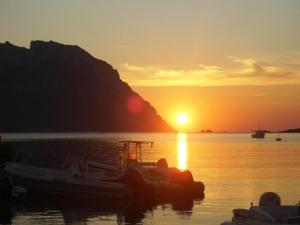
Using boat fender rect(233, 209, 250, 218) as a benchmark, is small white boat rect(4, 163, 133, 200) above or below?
above

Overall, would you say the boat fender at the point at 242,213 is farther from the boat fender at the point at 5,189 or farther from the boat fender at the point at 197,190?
the boat fender at the point at 5,189

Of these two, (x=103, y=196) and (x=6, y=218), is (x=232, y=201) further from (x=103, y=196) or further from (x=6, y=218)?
(x=6, y=218)

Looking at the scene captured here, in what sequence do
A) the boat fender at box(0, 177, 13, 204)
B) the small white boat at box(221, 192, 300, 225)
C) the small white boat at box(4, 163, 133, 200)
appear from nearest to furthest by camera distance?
the small white boat at box(221, 192, 300, 225) < the boat fender at box(0, 177, 13, 204) < the small white boat at box(4, 163, 133, 200)

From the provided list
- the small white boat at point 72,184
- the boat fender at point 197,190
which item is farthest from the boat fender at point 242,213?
the boat fender at point 197,190

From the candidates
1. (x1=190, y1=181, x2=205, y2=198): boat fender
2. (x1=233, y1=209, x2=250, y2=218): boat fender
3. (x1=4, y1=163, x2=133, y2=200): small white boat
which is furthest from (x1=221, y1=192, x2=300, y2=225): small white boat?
(x1=190, y1=181, x2=205, y2=198): boat fender

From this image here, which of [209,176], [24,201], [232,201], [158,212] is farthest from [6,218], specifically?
[209,176]

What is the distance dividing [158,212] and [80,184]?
6.51 metres

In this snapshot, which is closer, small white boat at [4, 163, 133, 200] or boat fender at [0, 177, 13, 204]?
boat fender at [0, 177, 13, 204]

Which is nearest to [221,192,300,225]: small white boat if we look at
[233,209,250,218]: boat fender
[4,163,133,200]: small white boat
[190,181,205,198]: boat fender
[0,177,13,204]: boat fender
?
[233,209,250,218]: boat fender

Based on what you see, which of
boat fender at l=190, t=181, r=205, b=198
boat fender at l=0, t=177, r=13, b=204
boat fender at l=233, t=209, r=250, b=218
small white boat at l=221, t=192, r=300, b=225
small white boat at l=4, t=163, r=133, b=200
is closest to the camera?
small white boat at l=221, t=192, r=300, b=225

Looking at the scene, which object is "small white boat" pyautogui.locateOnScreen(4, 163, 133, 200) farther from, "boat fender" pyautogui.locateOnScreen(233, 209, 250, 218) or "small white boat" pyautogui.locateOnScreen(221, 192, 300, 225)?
"small white boat" pyautogui.locateOnScreen(221, 192, 300, 225)

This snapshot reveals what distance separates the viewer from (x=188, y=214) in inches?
1374

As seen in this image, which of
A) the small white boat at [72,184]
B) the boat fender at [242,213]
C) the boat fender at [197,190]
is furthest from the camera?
Result: the boat fender at [197,190]

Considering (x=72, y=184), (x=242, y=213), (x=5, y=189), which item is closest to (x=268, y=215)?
(x=242, y=213)
